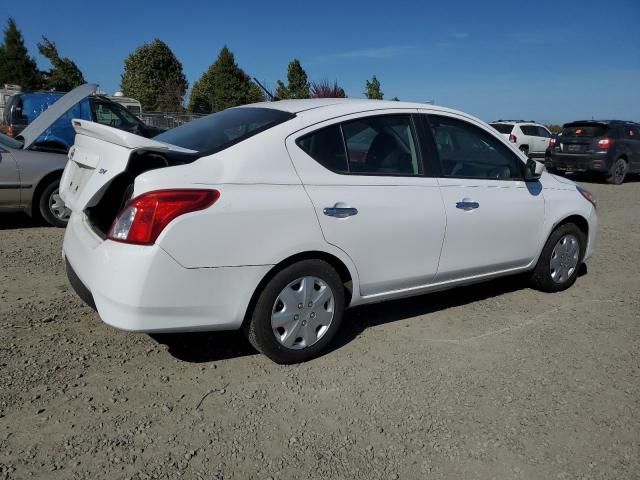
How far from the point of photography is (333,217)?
3.31m

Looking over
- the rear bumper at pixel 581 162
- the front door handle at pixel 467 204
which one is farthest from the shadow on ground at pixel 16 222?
the rear bumper at pixel 581 162

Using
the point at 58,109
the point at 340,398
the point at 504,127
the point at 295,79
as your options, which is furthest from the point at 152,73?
the point at 340,398

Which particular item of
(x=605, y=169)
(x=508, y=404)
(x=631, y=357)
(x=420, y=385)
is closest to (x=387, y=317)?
(x=420, y=385)

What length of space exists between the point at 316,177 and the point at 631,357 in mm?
2493

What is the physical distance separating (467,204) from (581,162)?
1218 centimetres

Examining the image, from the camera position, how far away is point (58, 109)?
410 centimetres

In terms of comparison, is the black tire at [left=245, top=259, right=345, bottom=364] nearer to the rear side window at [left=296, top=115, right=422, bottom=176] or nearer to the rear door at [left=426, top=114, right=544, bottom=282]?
the rear side window at [left=296, top=115, right=422, bottom=176]

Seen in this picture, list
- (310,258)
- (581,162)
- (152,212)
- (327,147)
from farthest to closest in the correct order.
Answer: (581,162) → (327,147) → (310,258) → (152,212)

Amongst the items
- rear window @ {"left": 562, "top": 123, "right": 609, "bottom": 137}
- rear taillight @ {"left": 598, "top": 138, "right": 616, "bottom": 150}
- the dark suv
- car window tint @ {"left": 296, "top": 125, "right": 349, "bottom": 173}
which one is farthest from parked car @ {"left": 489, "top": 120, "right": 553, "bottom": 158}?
car window tint @ {"left": 296, "top": 125, "right": 349, "bottom": 173}

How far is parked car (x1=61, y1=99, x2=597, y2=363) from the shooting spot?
112 inches

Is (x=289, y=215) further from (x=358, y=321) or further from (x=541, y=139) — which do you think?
(x=541, y=139)

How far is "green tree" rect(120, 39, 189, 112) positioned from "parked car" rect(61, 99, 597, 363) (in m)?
39.8

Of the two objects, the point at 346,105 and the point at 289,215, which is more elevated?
the point at 346,105

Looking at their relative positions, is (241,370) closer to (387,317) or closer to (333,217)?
(333,217)
